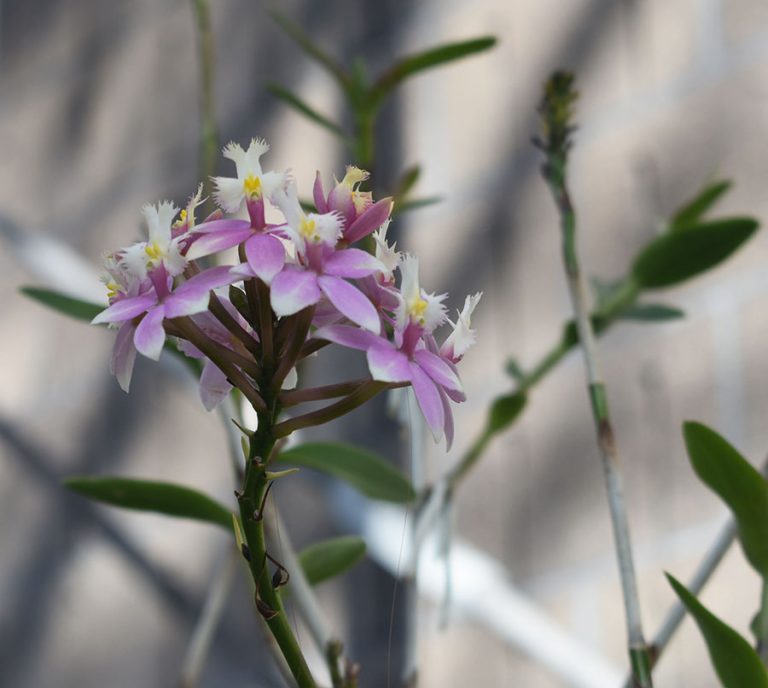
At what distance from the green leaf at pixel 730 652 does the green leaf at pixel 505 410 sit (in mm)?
200

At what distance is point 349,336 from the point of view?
0.85 feet

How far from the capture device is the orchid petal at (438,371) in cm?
26

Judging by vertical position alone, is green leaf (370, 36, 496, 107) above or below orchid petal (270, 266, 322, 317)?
above

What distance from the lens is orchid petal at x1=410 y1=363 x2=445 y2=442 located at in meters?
0.25

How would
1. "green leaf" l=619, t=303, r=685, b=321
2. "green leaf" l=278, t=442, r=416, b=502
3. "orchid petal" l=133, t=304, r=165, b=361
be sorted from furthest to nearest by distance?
"green leaf" l=619, t=303, r=685, b=321
"green leaf" l=278, t=442, r=416, b=502
"orchid petal" l=133, t=304, r=165, b=361

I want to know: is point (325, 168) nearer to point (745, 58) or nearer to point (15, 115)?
point (745, 58)

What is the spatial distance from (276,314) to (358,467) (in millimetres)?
200

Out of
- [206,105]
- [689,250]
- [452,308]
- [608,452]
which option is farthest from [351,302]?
[452,308]

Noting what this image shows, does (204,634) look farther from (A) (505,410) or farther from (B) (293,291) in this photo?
(B) (293,291)

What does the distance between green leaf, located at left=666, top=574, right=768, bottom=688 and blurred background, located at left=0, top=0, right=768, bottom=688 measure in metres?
0.22

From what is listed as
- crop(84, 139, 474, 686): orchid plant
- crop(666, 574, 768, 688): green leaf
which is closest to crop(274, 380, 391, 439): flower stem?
crop(84, 139, 474, 686): orchid plant

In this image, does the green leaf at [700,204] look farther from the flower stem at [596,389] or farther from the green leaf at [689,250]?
the flower stem at [596,389]

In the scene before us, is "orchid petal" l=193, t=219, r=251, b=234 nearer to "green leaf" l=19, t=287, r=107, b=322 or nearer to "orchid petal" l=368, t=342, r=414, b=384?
"orchid petal" l=368, t=342, r=414, b=384

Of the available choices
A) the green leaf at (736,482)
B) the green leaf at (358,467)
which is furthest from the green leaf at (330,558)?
the green leaf at (736,482)
